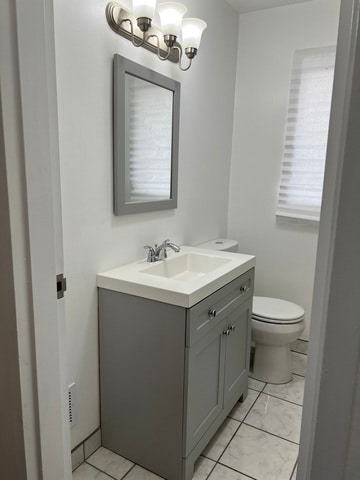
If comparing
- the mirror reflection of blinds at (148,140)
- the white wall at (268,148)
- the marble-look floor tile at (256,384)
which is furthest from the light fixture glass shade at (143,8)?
the marble-look floor tile at (256,384)

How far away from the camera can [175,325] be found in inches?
57.6

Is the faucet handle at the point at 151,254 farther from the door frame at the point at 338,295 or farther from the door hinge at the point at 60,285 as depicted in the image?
the door frame at the point at 338,295

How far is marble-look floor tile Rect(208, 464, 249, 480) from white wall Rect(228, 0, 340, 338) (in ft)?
4.42

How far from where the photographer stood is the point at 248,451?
1772 millimetres

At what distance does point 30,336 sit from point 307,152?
222cm

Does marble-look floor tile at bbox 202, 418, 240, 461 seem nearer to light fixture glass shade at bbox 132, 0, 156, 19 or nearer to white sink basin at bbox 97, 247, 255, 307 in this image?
white sink basin at bbox 97, 247, 255, 307

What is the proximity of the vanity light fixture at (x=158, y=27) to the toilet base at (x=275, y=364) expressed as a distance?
6.00 feet

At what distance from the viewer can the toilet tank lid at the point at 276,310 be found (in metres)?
2.26

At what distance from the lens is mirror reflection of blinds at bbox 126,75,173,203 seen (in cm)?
174

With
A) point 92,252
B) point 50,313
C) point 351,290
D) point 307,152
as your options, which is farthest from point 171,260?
point 351,290

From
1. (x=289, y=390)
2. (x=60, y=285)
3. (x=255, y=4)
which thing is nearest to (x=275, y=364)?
(x=289, y=390)

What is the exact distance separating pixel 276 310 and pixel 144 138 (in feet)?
4.54

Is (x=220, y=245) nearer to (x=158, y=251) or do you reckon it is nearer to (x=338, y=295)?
(x=158, y=251)

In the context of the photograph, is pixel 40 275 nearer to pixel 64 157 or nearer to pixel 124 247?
pixel 64 157
